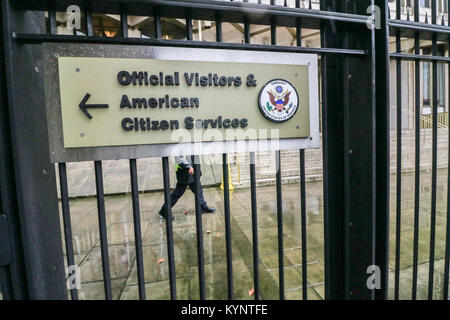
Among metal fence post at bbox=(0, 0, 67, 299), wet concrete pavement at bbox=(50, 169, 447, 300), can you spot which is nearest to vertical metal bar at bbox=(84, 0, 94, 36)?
metal fence post at bbox=(0, 0, 67, 299)

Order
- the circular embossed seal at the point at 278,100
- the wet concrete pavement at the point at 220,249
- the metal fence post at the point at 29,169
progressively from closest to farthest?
the metal fence post at the point at 29,169, the circular embossed seal at the point at 278,100, the wet concrete pavement at the point at 220,249

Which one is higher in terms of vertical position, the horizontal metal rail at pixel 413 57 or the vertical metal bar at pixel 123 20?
the vertical metal bar at pixel 123 20

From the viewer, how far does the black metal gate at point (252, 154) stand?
135 centimetres

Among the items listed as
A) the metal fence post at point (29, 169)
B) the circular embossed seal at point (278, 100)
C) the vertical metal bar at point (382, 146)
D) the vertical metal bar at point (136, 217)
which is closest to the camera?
the metal fence post at point (29, 169)

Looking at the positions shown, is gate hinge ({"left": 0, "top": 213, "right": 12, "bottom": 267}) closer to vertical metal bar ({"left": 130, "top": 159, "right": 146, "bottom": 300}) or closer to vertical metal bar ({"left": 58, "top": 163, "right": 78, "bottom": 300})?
vertical metal bar ({"left": 58, "top": 163, "right": 78, "bottom": 300})

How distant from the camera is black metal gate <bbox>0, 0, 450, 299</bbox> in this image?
4.44 ft

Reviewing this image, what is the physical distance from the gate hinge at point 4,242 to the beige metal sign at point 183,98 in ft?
1.43

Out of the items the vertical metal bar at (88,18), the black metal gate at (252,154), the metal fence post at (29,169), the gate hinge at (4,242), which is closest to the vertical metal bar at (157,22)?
the black metal gate at (252,154)

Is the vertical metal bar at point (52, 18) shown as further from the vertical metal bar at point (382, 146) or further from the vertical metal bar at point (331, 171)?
the vertical metal bar at point (382, 146)

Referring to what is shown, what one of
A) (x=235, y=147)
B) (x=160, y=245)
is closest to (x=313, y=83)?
(x=235, y=147)

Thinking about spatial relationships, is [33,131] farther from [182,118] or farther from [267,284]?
[267,284]

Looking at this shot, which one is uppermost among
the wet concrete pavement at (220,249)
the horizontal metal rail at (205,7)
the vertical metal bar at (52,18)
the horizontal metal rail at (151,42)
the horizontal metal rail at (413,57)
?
the horizontal metal rail at (205,7)

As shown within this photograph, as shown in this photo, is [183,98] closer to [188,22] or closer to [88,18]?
[188,22]

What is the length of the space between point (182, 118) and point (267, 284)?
8.13ft
